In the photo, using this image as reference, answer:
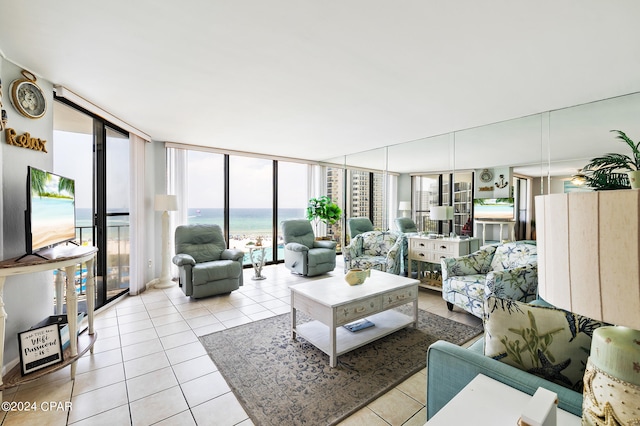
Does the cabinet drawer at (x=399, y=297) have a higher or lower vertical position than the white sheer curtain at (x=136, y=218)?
lower

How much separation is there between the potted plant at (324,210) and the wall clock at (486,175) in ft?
9.35

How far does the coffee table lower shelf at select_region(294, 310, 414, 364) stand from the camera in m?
2.38

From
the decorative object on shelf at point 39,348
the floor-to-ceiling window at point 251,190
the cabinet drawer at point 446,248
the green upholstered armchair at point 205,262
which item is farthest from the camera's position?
the floor-to-ceiling window at point 251,190

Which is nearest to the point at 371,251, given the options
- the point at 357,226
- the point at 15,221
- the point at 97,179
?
the point at 357,226

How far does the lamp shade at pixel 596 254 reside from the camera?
1.72 feet

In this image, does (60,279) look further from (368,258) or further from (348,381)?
(368,258)

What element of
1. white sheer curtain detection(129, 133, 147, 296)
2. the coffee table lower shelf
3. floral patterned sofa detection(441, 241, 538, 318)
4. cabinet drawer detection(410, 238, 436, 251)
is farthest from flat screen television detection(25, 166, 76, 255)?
cabinet drawer detection(410, 238, 436, 251)

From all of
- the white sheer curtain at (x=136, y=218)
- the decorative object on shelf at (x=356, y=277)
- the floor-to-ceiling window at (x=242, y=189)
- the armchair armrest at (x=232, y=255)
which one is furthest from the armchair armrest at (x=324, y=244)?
the white sheer curtain at (x=136, y=218)

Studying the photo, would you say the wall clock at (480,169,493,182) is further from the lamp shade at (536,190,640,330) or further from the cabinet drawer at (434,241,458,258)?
the lamp shade at (536,190,640,330)

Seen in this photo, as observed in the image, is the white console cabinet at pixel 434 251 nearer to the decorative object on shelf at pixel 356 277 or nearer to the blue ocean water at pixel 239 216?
the decorative object on shelf at pixel 356 277

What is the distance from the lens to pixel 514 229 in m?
4.76

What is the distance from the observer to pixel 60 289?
2.41m

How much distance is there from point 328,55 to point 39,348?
2.89 metres

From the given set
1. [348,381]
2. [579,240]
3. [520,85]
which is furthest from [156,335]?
[520,85]
